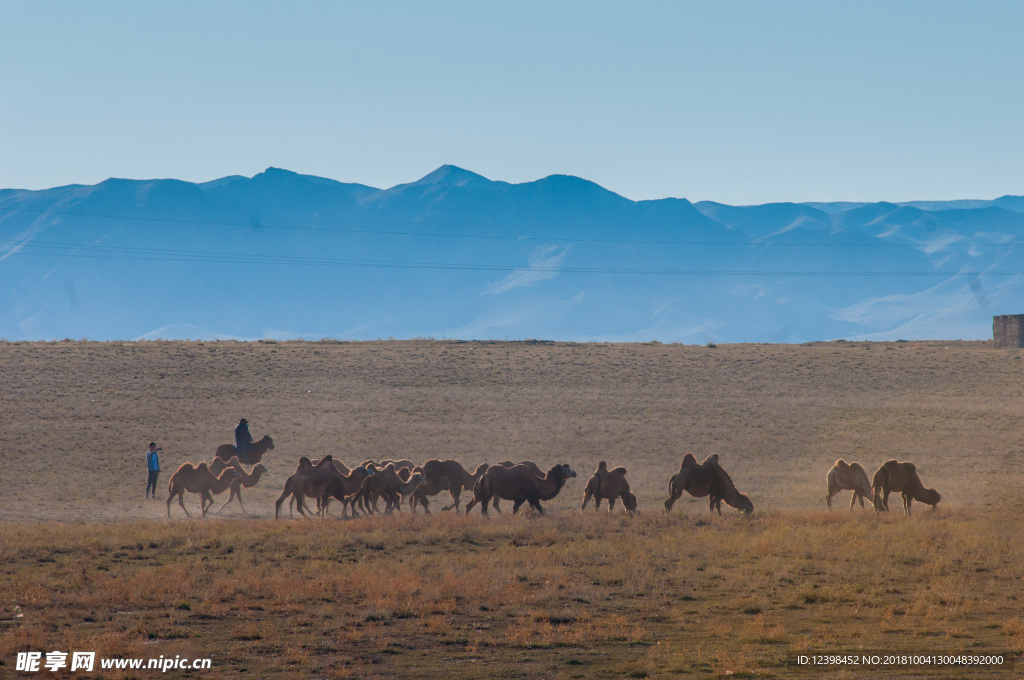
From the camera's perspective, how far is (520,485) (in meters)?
26.3

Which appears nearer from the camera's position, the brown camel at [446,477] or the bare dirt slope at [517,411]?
the brown camel at [446,477]

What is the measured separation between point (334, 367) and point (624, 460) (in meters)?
26.2

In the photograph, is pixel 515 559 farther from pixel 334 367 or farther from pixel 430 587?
pixel 334 367

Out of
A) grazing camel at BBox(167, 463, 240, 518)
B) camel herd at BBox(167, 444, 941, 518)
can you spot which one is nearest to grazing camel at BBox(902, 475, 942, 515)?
camel herd at BBox(167, 444, 941, 518)

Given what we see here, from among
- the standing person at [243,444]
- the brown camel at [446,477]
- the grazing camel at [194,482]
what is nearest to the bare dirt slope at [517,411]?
the grazing camel at [194,482]

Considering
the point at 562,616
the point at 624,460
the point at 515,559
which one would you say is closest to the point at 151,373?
the point at 624,460

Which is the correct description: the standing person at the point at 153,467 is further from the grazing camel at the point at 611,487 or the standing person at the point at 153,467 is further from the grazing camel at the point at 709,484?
the grazing camel at the point at 709,484

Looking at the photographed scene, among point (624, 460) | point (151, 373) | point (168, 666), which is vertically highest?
point (151, 373)

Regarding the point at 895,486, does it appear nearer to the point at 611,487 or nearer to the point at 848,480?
the point at 848,480

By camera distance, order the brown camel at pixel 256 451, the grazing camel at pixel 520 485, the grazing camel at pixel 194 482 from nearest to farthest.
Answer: the grazing camel at pixel 520 485, the grazing camel at pixel 194 482, the brown camel at pixel 256 451

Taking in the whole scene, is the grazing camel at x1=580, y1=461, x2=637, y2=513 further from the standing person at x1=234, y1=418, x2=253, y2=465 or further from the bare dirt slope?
the standing person at x1=234, y1=418, x2=253, y2=465

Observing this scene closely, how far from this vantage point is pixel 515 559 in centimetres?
1922

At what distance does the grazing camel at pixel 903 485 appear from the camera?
26.6 meters

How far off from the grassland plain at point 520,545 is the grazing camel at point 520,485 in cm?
151
